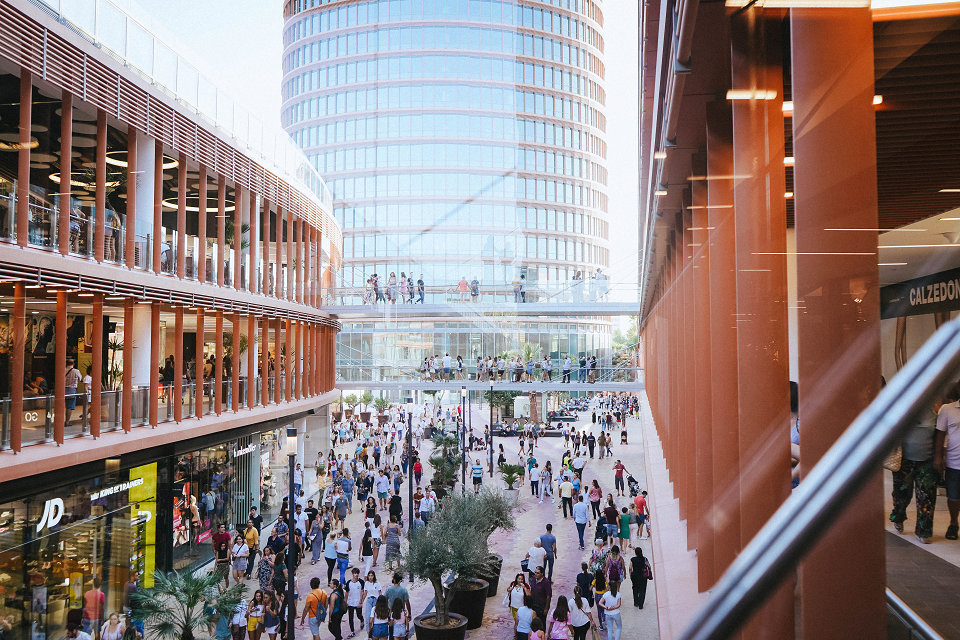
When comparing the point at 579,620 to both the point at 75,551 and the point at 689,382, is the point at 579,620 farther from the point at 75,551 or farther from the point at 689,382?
the point at 75,551

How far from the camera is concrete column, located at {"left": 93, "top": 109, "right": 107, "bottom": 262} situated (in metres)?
16.2

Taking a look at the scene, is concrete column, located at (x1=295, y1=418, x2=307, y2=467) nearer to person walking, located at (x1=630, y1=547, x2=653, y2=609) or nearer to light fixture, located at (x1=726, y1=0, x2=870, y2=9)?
person walking, located at (x1=630, y1=547, x2=653, y2=609)

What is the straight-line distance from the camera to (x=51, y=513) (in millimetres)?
14555

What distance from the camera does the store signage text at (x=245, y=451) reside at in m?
24.1

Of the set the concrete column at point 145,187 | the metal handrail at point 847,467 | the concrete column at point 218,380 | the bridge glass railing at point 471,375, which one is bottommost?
→ the bridge glass railing at point 471,375

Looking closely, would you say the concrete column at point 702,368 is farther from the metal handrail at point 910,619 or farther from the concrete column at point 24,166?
the concrete column at point 24,166

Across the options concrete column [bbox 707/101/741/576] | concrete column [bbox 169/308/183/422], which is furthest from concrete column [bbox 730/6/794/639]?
concrete column [bbox 169/308/183/422]

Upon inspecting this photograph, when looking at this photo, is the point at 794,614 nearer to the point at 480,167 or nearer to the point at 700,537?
the point at 700,537

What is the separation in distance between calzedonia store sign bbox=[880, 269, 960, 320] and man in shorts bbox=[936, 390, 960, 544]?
0.37 metres

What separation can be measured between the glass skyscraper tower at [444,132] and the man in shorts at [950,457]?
80.7 metres

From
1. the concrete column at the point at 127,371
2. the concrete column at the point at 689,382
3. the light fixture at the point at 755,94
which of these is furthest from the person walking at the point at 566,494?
the light fixture at the point at 755,94

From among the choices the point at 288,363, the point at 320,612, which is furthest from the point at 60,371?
the point at 288,363

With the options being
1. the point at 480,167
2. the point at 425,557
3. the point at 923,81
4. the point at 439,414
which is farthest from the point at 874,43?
the point at 480,167

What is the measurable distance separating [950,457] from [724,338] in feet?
10.9
